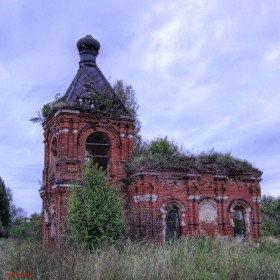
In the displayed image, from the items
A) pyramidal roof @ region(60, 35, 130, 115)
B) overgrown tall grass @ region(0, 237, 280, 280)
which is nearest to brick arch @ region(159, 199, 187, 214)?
pyramidal roof @ region(60, 35, 130, 115)

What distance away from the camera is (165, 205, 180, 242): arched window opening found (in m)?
17.9

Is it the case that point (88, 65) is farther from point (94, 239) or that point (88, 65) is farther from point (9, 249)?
point (9, 249)

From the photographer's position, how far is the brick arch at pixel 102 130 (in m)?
18.7

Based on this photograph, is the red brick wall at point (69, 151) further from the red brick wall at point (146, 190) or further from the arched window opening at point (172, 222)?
the arched window opening at point (172, 222)

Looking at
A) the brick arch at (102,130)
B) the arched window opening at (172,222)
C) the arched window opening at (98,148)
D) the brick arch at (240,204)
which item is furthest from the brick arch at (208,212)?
the arched window opening at (98,148)

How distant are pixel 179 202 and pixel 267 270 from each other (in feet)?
29.6

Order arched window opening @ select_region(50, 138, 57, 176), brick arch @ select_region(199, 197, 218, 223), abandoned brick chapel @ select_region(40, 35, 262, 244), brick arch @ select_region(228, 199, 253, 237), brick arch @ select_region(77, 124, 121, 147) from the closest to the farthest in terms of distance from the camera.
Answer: abandoned brick chapel @ select_region(40, 35, 262, 244)
brick arch @ select_region(199, 197, 218, 223)
brick arch @ select_region(77, 124, 121, 147)
brick arch @ select_region(228, 199, 253, 237)
arched window opening @ select_region(50, 138, 57, 176)

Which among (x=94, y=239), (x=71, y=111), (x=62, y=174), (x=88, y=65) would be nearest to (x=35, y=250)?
(x=94, y=239)

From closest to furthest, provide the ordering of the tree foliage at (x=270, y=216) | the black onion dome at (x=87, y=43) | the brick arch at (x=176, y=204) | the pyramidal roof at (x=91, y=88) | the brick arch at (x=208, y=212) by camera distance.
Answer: the brick arch at (x=176, y=204) → the brick arch at (x=208, y=212) → the pyramidal roof at (x=91, y=88) → the black onion dome at (x=87, y=43) → the tree foliage at (x=270, y=216)

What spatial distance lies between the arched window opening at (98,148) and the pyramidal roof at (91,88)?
57.0 inches

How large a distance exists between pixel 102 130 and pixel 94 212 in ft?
17.5

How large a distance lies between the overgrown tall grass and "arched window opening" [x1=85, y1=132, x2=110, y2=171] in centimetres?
1022

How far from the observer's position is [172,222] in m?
18.3

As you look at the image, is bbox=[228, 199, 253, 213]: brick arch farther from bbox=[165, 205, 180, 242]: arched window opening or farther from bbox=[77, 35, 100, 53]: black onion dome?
bbox=[77, 35, 100, 53]: black onion dome
